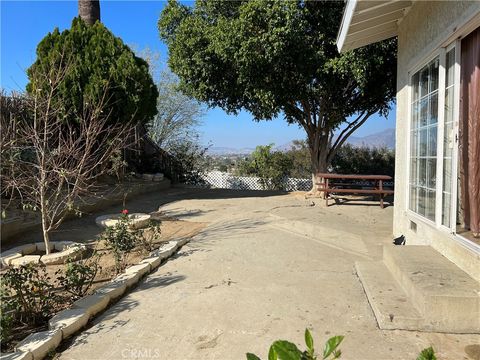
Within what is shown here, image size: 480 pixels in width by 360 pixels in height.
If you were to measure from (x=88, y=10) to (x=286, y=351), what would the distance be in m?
13.2

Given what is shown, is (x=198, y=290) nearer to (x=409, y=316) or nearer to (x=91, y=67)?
(x=409, y=316)

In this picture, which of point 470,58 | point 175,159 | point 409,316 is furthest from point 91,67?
point 409,316

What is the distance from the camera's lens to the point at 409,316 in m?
3.32

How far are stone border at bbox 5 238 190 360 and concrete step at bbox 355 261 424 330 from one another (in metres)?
2.50

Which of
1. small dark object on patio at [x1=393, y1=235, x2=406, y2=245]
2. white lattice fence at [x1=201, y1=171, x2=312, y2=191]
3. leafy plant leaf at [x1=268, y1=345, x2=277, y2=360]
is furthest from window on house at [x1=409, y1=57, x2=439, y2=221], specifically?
white lattice fence at [x1=201, y1=171, x2=312, y2=191]

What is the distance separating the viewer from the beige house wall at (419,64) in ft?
12.4

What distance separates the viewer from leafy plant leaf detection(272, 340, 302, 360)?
1387 millimetres

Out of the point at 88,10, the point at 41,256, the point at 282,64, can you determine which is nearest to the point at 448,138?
the point at 41,256

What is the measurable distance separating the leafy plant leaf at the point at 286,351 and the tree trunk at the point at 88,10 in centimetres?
1299

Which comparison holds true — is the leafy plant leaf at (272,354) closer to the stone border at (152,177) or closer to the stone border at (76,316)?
the stone border at (76,316)

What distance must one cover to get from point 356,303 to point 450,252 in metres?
1.06

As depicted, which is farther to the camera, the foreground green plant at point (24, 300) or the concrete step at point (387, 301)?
the foreground green plant at point (24, 300)

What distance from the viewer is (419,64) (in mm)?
5195

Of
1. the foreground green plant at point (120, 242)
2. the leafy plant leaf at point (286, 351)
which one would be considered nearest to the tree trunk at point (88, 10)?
the foreground green plant at point (120, 242)
